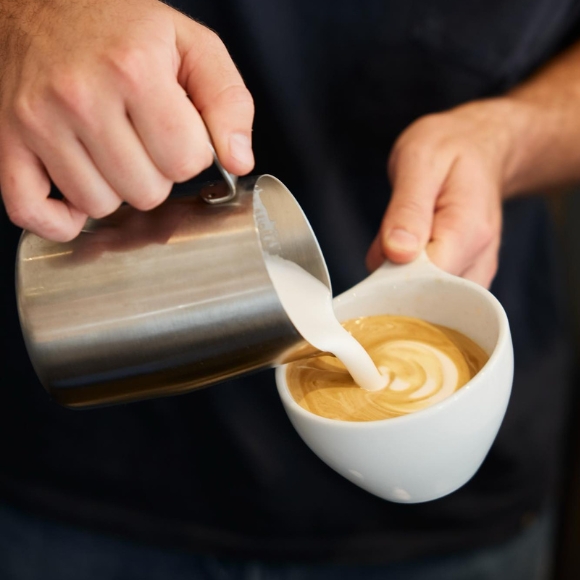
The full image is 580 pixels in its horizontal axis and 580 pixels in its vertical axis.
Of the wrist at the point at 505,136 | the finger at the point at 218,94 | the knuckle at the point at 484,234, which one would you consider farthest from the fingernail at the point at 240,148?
the wrist at the point at 505,136

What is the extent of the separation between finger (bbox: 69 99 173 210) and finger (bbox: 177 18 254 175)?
0.07m

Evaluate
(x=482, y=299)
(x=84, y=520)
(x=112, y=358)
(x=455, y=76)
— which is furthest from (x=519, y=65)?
(x=84, y=520)

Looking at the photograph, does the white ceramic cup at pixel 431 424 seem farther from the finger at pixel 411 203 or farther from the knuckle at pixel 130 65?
the knuckle at pixel 130 65

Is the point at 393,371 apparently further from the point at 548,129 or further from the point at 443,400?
the point at 548,129

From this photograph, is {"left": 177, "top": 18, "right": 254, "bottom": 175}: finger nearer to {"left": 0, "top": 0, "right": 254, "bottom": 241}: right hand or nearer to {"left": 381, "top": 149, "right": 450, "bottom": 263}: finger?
{"left": 0, "top": 0, "right": 254, "bottom": 241}: right hand

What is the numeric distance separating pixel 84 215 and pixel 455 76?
79 centimetres

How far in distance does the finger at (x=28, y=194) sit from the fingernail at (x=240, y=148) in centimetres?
18

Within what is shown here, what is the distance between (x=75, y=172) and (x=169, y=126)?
0.11 m

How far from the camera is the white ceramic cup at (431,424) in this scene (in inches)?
28.1

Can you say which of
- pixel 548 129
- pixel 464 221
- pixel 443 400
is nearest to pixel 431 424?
pixel 443 400

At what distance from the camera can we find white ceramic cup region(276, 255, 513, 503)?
71 cm

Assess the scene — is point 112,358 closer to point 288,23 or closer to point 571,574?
point 288,23

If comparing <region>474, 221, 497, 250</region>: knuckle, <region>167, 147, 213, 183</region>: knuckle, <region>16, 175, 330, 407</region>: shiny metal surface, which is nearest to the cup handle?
<region>474, 221, 497, 250</region>: knuckle

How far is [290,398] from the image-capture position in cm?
79
